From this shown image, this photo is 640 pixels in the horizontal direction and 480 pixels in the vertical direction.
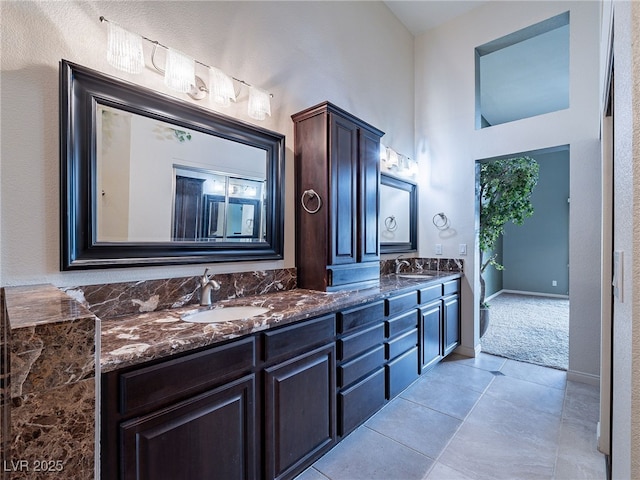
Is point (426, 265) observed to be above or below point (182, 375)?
above

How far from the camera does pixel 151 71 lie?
1525 mm

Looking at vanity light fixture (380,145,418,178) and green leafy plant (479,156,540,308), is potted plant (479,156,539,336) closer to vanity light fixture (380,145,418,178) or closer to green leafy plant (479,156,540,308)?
green leafy plant (479,156,540,308)

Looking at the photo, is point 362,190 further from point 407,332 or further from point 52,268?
point 52,268

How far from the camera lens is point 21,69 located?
119 centimetres

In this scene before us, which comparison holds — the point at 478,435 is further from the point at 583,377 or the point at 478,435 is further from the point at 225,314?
the point at 225,314

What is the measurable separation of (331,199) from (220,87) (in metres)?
0.96

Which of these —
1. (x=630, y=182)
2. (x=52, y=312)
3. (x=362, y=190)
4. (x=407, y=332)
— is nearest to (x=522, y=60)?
(x=362, y=190)

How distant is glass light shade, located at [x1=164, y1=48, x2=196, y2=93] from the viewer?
1.53m

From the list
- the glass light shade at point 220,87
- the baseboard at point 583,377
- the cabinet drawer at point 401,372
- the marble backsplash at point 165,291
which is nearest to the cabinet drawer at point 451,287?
the cabinet drawer at point 401,372

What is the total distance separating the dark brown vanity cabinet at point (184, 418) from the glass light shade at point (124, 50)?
53.8 inches

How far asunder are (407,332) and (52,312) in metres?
2.17

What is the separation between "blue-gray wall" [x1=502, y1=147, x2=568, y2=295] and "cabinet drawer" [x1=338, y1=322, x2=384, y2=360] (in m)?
6.25

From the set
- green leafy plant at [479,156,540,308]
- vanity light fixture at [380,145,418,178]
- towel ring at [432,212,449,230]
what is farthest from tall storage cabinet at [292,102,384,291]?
green leafy plant at [479,156,540,308]

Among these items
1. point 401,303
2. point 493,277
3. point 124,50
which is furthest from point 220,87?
point 493,277
